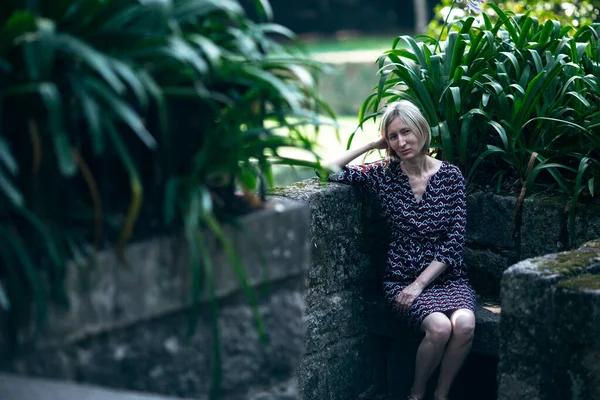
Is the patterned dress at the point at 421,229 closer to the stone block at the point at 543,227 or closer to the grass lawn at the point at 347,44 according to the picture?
the stone block at the point at 543,227

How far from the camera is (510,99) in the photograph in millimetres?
3990

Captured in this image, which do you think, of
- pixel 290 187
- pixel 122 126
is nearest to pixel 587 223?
pixel 290 187

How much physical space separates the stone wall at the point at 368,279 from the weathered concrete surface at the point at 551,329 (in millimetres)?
610

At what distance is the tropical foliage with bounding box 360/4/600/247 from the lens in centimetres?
382

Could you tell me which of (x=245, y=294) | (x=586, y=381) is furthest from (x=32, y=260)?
(x=586, y=381)

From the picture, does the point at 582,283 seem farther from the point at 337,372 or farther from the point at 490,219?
the point at 337,372

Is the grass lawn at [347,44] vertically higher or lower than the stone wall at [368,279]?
higher

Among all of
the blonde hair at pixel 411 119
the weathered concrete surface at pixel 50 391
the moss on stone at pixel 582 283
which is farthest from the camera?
the blonde hair at pixel 411 119

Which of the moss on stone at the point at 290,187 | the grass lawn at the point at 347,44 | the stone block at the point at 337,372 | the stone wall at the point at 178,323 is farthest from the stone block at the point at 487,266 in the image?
the grass lawn at the point at 347,44

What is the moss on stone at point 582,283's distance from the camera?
2.82 metres

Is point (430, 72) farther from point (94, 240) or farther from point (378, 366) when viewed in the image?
point (94, 240)

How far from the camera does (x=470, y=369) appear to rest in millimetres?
4023

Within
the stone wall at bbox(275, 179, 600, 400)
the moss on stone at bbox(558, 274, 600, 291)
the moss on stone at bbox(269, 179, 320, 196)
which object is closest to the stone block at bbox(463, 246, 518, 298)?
the stone wall at bbox(275, 179, 600, 400)

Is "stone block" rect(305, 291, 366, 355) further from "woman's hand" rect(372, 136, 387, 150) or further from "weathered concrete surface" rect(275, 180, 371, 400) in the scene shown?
"woman's hand" rect(372, 136, 387, 150)
